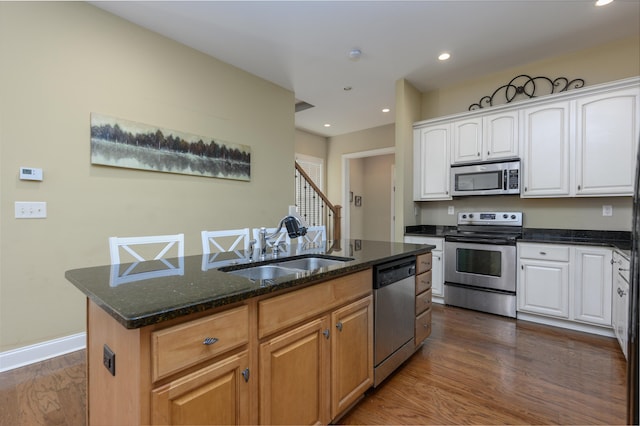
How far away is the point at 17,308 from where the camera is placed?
2.23 m

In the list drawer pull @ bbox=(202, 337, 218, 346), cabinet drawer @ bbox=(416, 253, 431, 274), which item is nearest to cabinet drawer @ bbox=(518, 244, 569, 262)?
cabinet drawer @ bbox=(416, 253, 431, 274)

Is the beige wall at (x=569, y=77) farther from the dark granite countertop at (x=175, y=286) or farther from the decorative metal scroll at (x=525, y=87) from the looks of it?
the dark granite countertop at (x=175, y=286)

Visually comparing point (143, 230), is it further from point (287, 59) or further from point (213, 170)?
point (287, 59)

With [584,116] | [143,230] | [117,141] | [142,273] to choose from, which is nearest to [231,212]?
[143,230]

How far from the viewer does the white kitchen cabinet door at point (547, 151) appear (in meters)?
3.11

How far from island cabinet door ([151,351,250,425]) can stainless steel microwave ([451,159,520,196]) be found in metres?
3.42

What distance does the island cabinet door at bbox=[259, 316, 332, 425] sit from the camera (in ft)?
3.98

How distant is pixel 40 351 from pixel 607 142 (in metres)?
5.28

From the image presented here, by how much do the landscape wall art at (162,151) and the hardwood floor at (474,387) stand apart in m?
1.72

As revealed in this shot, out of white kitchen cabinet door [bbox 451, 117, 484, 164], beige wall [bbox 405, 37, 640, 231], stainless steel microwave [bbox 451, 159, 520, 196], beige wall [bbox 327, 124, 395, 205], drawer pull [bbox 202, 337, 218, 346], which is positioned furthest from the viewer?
beige wall [bbox 327, 124, 395, 205]

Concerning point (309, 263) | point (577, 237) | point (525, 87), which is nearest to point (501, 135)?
point (525, 87)

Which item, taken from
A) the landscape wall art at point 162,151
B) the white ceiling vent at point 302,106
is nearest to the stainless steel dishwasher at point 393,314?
the landscape wall art at point 162,151

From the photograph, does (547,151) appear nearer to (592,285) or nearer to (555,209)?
(555,209)

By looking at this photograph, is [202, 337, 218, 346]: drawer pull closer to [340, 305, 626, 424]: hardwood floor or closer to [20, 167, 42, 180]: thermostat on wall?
[340, 305, 626, 424]: hardwood floor
